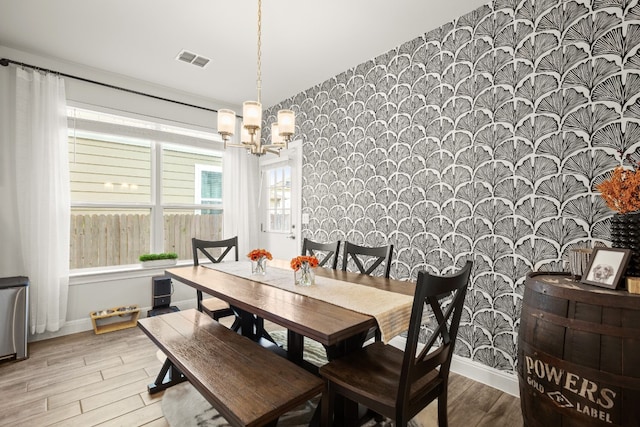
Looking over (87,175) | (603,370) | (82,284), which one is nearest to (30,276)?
(82,284)

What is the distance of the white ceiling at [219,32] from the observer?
7.39 ft

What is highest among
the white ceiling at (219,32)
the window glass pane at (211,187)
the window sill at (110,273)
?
the white ceiling at (219,32)

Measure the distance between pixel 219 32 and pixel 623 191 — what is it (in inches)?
115

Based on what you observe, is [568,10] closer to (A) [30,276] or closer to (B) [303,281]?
(B) [303,281]

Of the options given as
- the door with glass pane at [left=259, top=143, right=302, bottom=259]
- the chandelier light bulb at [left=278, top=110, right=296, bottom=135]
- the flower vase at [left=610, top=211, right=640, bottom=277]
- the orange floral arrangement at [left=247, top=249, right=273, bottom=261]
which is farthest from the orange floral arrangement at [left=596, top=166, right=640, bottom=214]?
the door with glass pane at [left=259, top=143, right=302, bottom=259]

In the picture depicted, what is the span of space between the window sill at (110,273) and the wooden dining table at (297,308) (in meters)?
1.41

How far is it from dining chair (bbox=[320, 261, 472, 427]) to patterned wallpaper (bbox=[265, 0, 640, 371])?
0.94 metres

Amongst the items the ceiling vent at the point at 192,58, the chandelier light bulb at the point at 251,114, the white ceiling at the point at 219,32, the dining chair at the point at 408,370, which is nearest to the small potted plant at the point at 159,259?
the white ceiling at the point at 219,32

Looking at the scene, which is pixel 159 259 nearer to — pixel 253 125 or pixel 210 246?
pixel 210 246

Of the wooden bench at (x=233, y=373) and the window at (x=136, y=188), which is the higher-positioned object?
the window at (x=136, y=188)

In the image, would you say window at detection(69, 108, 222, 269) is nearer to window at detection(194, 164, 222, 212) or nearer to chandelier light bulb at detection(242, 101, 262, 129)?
window at detection(194, 164, 222, 212)

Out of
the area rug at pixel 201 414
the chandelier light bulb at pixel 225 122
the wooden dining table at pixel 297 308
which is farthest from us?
the chandelier light bulb at pixel 225 122

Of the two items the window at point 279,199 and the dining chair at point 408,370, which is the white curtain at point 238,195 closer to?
the window at point 279,199

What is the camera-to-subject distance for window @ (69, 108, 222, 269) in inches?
128
